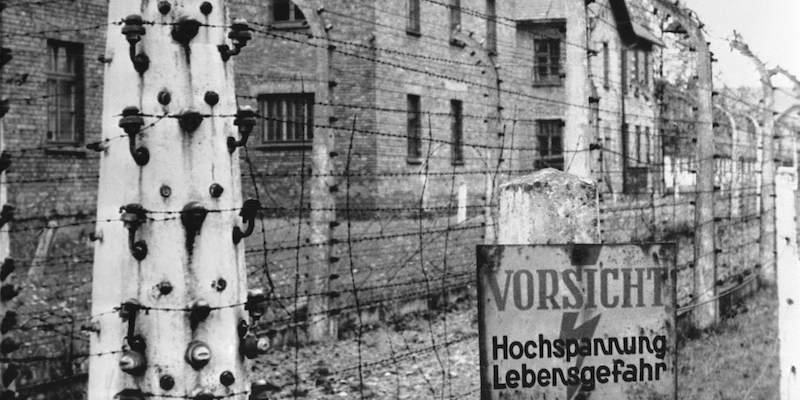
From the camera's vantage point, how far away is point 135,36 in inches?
156

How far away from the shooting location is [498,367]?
431 centimetres

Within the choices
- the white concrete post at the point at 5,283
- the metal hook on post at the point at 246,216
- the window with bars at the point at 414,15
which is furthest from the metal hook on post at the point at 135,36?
the window with bars at the point at 414,15

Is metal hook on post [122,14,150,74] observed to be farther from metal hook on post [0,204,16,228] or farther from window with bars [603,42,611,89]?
window with bars [603,42,611,89]

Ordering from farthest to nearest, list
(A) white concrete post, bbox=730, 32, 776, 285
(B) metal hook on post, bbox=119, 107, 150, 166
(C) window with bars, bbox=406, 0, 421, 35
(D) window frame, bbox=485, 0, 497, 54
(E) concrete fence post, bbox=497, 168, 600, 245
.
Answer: (D) window frame, bbox=485, 0, 497, 54
(C) window with bars, bbox=406, 0, 421, 35
(A) white concrete post, bbox=730, 32, 776, 285
(E) concrete fence post, bbox=497, 168, 600, 245
(B) metal hook on post, bbox=119, 107, 150, 166

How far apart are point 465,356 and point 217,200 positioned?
6.37m

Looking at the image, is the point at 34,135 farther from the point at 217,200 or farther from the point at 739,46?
the point at 217,200

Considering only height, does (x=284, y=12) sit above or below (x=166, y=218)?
above

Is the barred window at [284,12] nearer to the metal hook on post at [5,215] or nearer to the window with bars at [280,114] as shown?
the window with bars at [280,114]

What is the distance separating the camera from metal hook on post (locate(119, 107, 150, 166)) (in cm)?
387

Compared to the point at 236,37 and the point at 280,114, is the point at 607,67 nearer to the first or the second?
the point at 280,114

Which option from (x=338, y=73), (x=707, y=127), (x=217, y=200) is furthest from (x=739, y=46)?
(x=217, y=200)

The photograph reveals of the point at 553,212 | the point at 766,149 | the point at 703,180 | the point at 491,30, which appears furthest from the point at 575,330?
the point at 491,30

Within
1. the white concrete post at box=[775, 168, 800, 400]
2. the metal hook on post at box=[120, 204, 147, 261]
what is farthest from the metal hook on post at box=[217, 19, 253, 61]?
the white concrete post at box=[775, 168, 800, 400]

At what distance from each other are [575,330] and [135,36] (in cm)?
208
